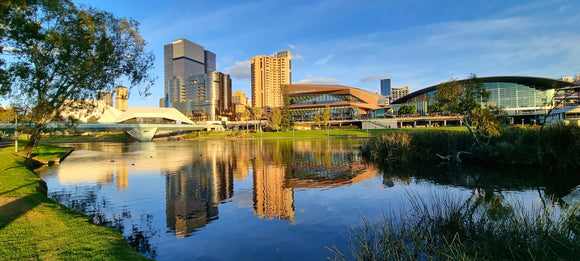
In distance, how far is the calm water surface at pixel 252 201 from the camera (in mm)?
8203

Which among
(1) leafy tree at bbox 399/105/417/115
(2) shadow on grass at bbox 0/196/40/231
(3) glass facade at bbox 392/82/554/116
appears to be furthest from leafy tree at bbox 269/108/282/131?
(2) shadow on grass at bbox 0/196/40/231

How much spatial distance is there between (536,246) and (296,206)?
7844 millimetres

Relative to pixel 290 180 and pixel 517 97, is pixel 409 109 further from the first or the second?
pixel 290 180

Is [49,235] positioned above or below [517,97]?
below

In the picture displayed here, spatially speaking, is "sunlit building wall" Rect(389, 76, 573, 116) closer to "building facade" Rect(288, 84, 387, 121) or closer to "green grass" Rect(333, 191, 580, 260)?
"building facade" Rect(288, 84, 387, 121)

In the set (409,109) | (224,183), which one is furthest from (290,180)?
(409,109)

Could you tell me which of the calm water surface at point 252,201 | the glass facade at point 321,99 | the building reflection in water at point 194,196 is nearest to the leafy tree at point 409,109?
the glass facade at point 321,99

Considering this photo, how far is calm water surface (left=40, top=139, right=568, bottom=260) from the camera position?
26.9 ft

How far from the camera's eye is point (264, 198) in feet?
43.7

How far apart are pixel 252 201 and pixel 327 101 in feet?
372

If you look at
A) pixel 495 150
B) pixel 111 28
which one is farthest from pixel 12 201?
pixel 495 150

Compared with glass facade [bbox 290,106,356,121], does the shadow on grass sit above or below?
below

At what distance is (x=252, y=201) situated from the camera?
1282 centimetres

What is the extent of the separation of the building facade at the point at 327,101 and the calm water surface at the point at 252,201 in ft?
327
